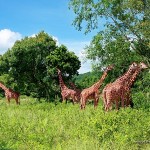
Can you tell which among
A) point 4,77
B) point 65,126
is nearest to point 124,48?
point 65,126

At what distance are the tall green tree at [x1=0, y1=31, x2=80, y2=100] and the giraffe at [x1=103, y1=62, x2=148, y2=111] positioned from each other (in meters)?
13.8

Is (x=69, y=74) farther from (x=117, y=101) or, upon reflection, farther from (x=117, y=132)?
(x=117, y=132)

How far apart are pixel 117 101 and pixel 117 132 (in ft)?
20.3

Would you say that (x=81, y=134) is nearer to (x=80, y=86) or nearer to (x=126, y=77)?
(x=126, y=77)

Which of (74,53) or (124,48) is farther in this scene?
(74,53)

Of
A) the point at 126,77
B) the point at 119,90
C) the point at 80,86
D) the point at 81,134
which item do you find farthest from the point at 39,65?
the point at 81,134

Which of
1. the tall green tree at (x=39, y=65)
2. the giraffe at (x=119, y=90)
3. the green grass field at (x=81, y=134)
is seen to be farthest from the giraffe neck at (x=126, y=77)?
the tall green tree at (x=39, y=65)

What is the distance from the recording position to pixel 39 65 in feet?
108

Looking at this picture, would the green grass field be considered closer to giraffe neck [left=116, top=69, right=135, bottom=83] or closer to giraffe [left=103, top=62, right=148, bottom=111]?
giraffe [left=103, top=62, right=148, bottom=111]

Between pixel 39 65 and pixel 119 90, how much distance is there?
16463 mm

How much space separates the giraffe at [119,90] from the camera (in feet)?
55.3

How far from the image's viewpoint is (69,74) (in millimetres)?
32469

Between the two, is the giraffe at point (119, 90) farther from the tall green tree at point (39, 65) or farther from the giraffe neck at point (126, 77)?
the tall green tree at point (39, 65)

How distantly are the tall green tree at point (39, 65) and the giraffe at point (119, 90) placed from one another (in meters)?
13.8
